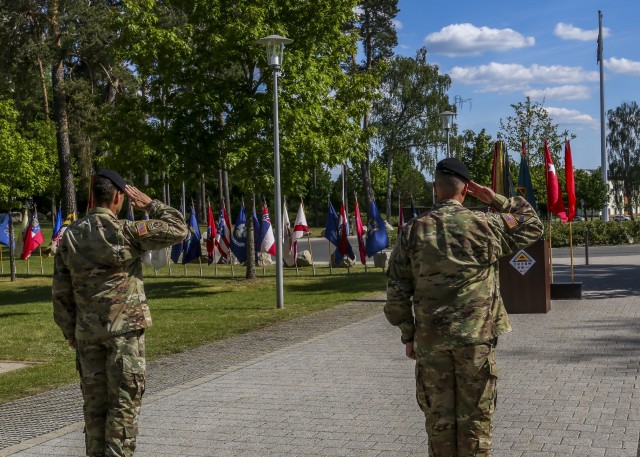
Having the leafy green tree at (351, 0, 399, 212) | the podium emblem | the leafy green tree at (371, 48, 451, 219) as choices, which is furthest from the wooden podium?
the leafy green tree at (371, 48, 451, 219)

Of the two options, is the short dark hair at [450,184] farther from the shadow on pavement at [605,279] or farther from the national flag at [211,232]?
the national flag at [211,232]

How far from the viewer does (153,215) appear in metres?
5.15

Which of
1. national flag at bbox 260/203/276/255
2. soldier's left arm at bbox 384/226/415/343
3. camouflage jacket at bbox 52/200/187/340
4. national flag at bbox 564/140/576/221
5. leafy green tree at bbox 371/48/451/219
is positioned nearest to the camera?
soldier's left arm at bbox 384/226/415/343

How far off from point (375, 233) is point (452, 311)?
18.0 metres

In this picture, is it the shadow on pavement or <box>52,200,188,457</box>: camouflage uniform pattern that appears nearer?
<box>52,200,188,457</box>: camouflage uniform pattern

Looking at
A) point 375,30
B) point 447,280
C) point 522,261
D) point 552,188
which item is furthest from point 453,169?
point 375,30

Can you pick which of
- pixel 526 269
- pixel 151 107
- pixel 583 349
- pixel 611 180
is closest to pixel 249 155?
pixel 151 107

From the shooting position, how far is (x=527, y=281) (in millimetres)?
13266

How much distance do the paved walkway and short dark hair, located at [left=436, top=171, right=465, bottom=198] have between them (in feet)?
7.25

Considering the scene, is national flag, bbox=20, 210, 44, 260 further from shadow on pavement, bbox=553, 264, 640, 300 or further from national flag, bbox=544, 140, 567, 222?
national flag, bbox=544, 140, 567, 222

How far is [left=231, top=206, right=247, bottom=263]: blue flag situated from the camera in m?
23.2

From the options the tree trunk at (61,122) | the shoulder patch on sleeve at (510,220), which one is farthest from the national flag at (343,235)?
the shoulder patch on sleeve at (510,220)

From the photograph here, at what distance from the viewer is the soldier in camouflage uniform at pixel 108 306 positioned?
4816 millimetres

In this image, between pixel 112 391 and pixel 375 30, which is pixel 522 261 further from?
pixel 375 30
